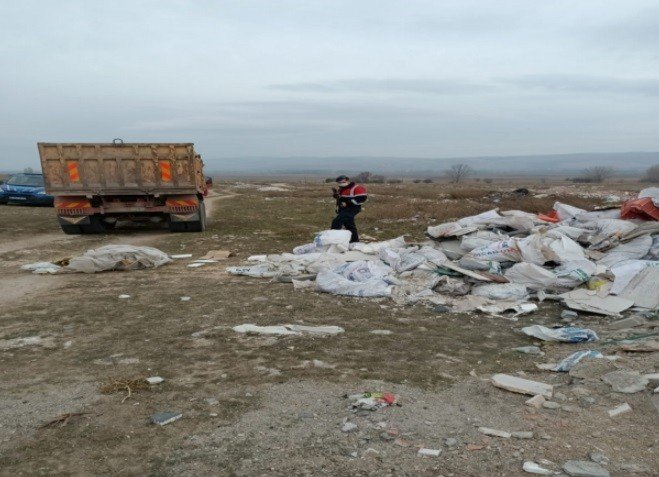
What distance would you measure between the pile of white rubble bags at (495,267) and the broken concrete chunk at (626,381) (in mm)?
2054

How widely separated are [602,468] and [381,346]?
87.3 inches

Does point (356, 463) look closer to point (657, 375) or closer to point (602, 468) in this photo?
point (602, 468)

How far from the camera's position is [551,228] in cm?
876

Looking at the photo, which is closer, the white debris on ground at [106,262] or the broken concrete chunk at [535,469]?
the broken concrete chunk at [535,469]

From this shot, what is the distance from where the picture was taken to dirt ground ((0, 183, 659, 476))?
279cm

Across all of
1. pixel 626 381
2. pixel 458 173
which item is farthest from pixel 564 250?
pixel 458 173

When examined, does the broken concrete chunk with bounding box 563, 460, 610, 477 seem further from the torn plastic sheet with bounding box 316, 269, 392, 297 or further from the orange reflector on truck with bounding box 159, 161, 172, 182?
the orange reflector on truck with bounding box 159, 161, 172, 182

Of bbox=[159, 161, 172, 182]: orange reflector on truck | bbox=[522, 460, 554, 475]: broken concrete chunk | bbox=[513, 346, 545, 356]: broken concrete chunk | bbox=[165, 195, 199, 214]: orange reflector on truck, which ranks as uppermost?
bbox=[159, 161, 172, 182]: orange reflector on truck

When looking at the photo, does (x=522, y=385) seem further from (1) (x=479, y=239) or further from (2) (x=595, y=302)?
(1) (x=479, y=239)

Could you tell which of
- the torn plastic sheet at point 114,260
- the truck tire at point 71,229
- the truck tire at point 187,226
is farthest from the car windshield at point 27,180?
the torn plastic sheet at point 114,260

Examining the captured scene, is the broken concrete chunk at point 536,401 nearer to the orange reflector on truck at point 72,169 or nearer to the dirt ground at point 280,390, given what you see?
the dirt ground at point 280,390

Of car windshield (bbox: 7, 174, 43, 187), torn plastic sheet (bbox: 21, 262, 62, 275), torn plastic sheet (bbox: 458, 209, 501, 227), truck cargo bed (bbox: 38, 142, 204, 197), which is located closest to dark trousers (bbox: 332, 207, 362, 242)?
torn plastic sheet (bbox: 458, 209, 501, 227)

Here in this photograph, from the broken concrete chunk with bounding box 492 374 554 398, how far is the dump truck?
9.07 metres

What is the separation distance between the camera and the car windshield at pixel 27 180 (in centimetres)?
1950
